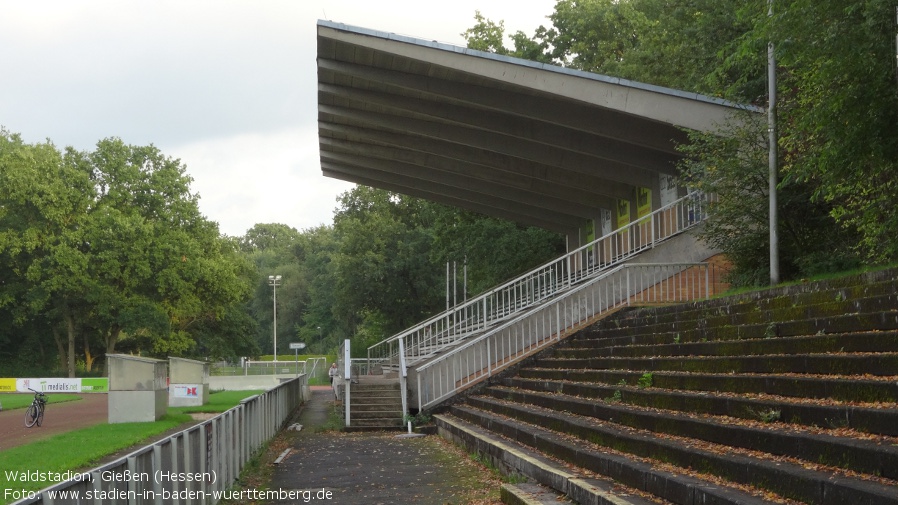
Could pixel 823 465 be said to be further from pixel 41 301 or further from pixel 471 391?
pixel 41 301

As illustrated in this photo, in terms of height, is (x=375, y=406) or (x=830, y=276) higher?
(x=830, y=276)

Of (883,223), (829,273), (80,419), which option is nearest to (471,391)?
(829,273)

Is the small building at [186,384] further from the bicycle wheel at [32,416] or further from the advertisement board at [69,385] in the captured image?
the advertisement board at [69,385]

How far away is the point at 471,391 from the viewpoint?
20656 millimetres

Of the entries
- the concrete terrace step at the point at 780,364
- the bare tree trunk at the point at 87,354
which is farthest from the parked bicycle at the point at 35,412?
the bare tree trunk at the point at 87,354

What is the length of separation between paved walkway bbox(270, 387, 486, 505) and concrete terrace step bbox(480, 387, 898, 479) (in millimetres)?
2159

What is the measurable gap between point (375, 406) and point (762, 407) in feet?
47.5

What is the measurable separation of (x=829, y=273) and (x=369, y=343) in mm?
51165

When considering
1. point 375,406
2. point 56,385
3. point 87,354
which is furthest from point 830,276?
point 87,354

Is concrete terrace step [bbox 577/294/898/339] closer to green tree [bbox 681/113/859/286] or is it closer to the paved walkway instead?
green tree [bbox 681/113/859/286]

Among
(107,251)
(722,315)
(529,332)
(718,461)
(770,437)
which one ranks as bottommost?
(718,461)

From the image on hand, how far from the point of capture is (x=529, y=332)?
2075 centimetres

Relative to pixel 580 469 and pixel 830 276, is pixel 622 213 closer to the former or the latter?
pixel 830 276

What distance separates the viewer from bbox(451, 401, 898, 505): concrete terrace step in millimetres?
5805
